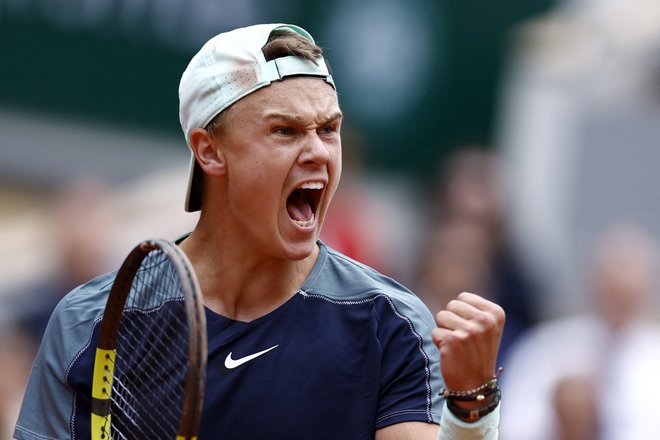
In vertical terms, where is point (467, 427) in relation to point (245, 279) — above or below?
below

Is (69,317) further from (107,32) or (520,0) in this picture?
(520,0)

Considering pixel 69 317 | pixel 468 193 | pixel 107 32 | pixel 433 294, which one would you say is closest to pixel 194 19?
pixel 107 32

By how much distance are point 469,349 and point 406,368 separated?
388 millimetres

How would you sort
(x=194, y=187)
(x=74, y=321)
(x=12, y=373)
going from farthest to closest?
1. (x=12, y=373)
2. (x=194, y=187)
3. (x=74, y=321)

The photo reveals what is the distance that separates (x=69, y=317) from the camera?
4180 millimetres

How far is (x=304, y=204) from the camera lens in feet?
13.4

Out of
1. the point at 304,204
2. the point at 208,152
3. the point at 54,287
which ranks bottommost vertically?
the point at 54,287

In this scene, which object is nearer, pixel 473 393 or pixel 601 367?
pixel 473 393

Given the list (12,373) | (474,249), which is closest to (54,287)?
(12,373)

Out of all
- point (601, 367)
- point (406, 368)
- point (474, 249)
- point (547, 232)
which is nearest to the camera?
point (406, 368)

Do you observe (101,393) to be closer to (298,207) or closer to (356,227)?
(298,207)

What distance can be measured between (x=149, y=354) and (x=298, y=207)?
1.91ft

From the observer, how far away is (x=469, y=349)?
3596 mm

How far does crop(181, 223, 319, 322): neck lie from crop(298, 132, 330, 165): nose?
1.06ft
